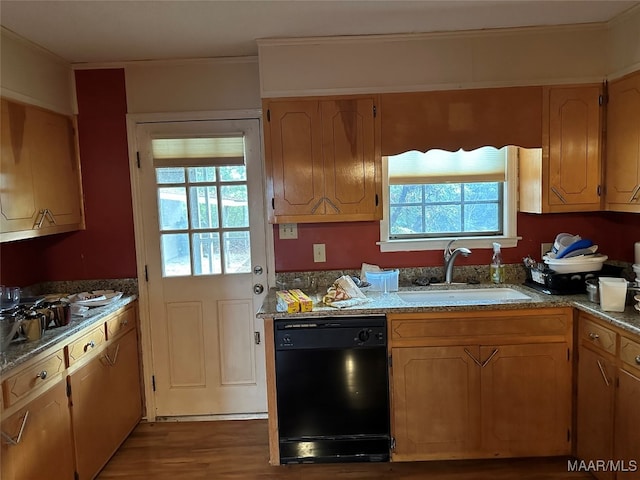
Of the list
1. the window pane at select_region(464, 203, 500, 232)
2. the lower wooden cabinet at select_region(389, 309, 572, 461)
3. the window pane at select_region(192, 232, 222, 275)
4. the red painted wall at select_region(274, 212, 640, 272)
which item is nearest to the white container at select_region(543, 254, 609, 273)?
the lower wooden cabinet at select_region(389, 309, 572, 461)

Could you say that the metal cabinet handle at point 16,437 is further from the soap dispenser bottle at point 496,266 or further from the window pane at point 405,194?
the soap dispenser bottle at point 496,266

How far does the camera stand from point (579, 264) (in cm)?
249

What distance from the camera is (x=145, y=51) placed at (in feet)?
8.78

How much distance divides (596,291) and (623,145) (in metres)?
0.81

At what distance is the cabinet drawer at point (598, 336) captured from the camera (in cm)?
208

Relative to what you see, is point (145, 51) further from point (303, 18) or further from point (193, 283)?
point (193, 283)

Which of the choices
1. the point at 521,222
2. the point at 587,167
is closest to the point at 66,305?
the point at 521,222

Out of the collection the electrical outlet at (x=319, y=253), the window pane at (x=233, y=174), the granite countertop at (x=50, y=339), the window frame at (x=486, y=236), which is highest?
the window pane at (x=233, y=174)

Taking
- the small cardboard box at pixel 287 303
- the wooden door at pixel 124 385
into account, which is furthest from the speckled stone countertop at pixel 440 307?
the wooden door at pixel 124 385

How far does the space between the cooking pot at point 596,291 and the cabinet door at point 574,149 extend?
496 millimetres

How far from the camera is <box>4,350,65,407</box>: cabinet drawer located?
175 centimetres

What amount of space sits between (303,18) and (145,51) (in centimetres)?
103

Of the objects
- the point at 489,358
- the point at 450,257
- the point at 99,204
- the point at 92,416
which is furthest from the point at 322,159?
the point at 92,416

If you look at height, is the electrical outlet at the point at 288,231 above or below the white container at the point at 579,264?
above
